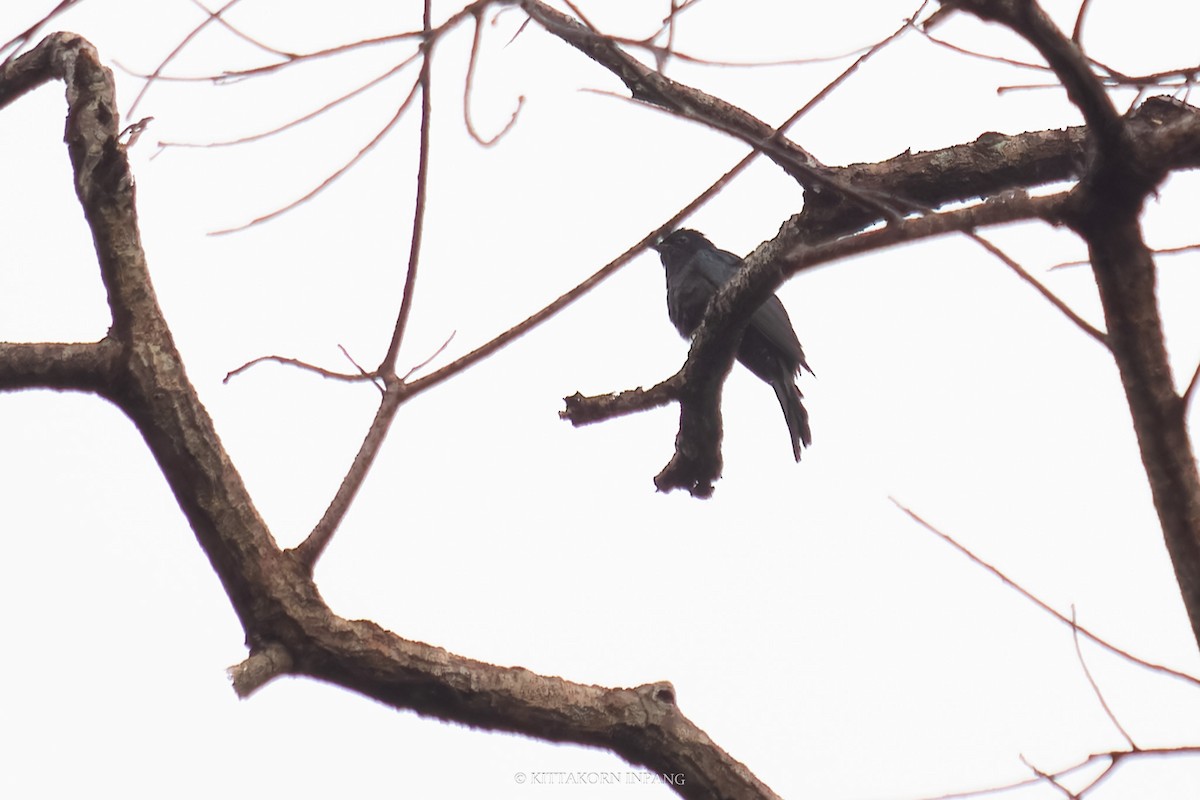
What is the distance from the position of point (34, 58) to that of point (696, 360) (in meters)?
1.90

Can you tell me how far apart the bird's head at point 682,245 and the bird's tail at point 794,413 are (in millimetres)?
1049

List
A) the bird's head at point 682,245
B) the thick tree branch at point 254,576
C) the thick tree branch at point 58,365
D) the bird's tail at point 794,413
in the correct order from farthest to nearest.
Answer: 1. the bird's head at point 682,245
2. the bird's tail at point 794,413
3. the thick tree branch at point 58,365
4. the thick tree branch at point 254,576

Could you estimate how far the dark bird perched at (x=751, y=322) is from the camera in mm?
5914

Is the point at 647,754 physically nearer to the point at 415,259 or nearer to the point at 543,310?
the point at 543,310

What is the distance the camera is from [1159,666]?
1689 millimetres

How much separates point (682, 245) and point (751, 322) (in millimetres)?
1008

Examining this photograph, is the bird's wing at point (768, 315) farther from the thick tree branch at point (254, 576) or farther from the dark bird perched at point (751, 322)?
the thick tree branch at point (254, 576)

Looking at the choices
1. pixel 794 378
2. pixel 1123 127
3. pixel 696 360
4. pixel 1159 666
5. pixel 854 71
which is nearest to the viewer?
pixel 1123 127

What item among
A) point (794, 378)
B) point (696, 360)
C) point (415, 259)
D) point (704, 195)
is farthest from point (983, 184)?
point (794, 378)

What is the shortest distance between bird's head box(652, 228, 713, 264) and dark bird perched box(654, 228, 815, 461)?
0.05ft

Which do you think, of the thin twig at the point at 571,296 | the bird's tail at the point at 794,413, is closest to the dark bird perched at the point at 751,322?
the bird's tail at the point at 794,413

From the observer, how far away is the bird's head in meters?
6.68

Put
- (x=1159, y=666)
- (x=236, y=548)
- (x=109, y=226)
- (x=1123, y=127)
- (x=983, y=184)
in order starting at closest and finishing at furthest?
(x=1123, y=127) → (x=1159, y=666) → (x=236, y=548) → (x=109, y=226) → (x=983, y=184)

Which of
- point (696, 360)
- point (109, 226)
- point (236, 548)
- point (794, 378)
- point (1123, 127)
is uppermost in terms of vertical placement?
point (794, 378)
